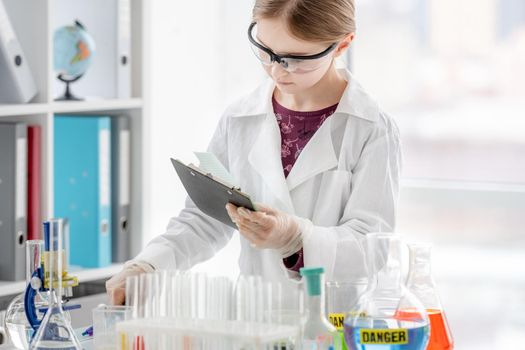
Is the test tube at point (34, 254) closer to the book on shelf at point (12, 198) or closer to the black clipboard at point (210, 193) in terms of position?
the black clipboard at point (210, 193)

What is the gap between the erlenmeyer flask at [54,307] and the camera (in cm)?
143

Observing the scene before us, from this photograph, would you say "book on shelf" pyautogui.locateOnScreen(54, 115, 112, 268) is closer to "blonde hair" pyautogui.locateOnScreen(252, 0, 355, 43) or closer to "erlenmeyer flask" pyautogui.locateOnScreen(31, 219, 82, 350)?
"blonde hair" pyautogui.locateOnScreen(252, 0, 355, 43)

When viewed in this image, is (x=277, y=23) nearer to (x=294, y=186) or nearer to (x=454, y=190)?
(x=294, y=186)

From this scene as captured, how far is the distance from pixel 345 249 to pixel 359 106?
36 cm

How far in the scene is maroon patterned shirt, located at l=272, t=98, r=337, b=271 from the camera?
209cm

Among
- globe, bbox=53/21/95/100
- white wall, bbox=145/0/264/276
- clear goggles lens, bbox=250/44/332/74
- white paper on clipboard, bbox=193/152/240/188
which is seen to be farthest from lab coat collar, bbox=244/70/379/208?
white wall, bbox=145/0/264/276

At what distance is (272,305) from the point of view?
1.34m

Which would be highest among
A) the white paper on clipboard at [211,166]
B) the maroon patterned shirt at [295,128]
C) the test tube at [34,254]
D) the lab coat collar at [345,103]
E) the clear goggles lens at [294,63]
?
the clear goggles lens at [294,63]

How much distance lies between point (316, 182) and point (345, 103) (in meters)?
0.18

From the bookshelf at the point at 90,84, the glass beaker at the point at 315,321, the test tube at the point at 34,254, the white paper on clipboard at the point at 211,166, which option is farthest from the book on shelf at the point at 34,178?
the glass beaker at the point at 315,321

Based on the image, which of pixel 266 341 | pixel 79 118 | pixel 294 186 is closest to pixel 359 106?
pixel 294 186

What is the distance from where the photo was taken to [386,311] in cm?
139

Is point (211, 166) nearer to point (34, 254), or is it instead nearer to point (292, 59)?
point (292, 59)

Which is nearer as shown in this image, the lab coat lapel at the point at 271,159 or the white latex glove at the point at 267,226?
the white latex glove at the point at 267,226
